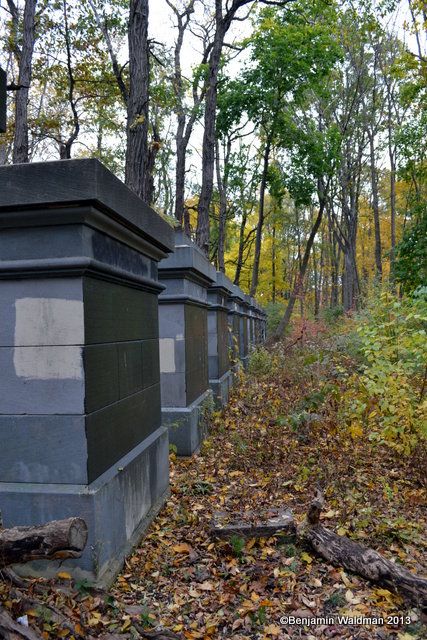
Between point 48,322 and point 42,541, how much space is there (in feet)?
3.65

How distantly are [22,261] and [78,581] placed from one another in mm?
1753

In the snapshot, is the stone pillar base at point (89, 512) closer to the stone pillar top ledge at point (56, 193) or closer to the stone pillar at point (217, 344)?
the stone pillar top ledge at point (56, 193)

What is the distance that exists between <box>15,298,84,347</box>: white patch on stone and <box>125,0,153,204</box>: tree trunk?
4.80 m

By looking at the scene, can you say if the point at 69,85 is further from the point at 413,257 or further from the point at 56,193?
the point at 56,193

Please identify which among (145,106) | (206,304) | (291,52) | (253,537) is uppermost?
(291,52)

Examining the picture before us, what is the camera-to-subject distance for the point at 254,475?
4906 mm

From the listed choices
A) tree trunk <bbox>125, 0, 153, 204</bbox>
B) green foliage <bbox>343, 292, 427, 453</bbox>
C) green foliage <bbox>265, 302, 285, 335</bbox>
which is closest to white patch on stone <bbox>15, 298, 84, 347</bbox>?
green foliage <bbox>343, 292, 427, 453</bbox>

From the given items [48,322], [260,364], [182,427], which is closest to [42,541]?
[48,322]

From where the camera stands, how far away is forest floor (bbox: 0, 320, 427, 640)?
2.58 metres

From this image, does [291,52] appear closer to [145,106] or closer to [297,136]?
[297,136]

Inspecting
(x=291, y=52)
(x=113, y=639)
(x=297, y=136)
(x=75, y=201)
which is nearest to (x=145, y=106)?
(x=75, y=201)

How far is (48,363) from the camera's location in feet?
9.07

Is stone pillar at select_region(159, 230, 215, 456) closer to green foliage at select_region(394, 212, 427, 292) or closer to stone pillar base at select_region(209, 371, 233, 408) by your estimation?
stone pillar base at select_region(209, 371, 233, 408)

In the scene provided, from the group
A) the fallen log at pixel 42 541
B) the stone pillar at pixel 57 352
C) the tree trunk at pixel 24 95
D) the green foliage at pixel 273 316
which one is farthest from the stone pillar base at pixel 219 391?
the green foliage at pixel 273 316
